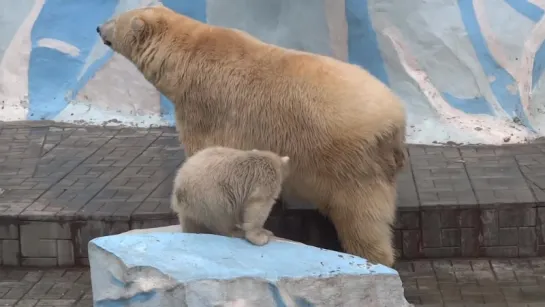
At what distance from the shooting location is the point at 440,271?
4117 millimetres

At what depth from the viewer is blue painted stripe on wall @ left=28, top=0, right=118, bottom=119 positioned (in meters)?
6.30

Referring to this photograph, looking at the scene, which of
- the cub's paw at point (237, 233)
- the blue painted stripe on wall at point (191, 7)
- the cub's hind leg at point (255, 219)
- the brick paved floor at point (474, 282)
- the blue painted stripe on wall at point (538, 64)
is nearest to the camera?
the cub's hind leg at point (255, 219)

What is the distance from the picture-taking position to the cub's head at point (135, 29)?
3777mm

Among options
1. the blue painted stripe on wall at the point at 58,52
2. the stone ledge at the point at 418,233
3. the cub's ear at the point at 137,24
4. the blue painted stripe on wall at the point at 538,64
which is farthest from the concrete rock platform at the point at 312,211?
the blue painted stripe on wall at the point at 58,52

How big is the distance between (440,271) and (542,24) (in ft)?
8.23

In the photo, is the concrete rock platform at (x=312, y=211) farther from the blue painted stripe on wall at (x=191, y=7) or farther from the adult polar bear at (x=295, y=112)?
the blue painted stripe on wall at (x=191, y=7)

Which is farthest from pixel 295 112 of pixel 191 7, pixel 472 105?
pixel 191 7

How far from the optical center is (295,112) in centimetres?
353

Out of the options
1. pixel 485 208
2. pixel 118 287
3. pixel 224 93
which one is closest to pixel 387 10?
pixel 485 208

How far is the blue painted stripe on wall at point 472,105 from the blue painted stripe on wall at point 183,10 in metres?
2.03

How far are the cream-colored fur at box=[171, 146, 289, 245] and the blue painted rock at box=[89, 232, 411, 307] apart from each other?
13 centimetres

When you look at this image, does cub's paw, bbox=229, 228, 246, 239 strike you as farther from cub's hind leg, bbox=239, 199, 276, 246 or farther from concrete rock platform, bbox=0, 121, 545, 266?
concrete rock platform, bbox=0, 121, 545, 266

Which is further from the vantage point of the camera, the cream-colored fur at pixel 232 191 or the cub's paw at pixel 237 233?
the cub's paw at pixel 237 233

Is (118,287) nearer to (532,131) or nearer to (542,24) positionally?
(532,131)
